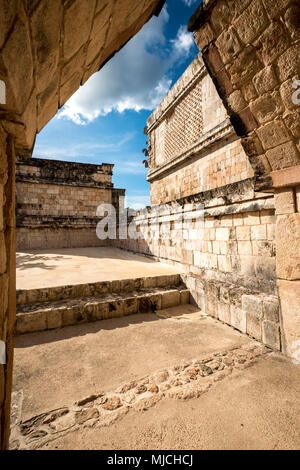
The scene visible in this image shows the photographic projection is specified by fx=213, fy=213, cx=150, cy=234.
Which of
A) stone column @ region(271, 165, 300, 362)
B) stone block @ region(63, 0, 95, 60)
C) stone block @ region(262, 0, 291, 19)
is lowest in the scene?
stone column @ region(271, 165, 300, 362)

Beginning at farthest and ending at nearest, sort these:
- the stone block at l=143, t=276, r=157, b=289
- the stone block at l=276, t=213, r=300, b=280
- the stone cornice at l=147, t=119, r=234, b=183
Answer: the stone cornice at l=147, t=119, r=234, b=183, the stone block at l=143, t=276, r=157, b=289, the stone block at l=276, t=213, r=300, b=280

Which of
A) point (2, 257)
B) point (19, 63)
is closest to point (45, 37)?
point (19, 63)

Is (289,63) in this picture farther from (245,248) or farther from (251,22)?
(245,248)

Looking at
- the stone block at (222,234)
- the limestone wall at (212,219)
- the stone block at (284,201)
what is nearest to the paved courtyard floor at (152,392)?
the limestone wall at (212,219)

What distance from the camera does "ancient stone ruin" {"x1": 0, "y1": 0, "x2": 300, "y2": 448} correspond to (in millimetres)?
997

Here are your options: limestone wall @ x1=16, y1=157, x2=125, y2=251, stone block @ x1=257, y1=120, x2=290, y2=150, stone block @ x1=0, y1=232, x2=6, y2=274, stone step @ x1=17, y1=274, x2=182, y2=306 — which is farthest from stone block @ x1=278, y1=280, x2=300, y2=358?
limestone wall @ x1=16, y1=157, x2=125, y2=251

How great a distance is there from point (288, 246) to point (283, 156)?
3.92 feet

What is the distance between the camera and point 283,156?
281 cm

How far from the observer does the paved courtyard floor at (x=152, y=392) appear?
1648 millimetres

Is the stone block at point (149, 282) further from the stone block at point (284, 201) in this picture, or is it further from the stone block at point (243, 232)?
the stone block at point (284, 201)

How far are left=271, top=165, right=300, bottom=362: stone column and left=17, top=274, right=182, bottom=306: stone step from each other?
2.64 meters

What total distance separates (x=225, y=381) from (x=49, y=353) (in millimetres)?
2229

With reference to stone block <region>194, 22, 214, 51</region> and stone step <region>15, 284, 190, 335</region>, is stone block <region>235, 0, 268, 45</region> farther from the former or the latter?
stone step <region>15, 284, 190, 335</region>
